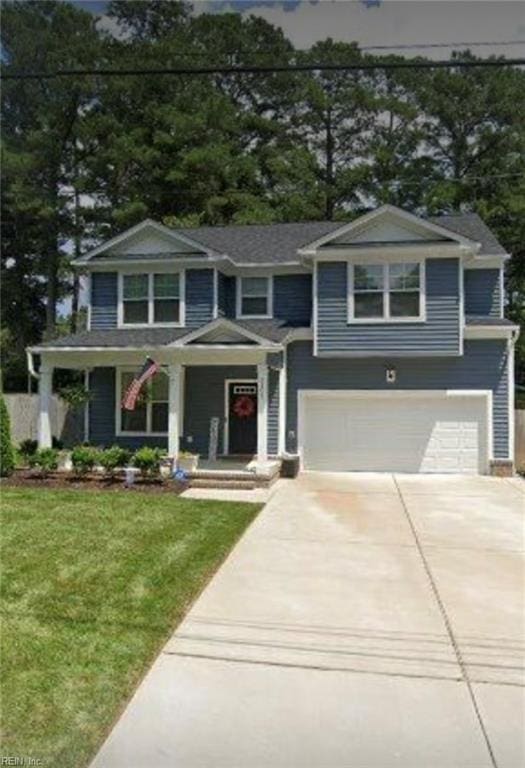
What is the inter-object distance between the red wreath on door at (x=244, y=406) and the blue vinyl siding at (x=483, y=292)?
19.1ft

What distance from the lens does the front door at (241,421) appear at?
16.9 metres

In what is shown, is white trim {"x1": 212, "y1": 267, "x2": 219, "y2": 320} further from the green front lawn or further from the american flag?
the green front lawn

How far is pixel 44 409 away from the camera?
1544cm

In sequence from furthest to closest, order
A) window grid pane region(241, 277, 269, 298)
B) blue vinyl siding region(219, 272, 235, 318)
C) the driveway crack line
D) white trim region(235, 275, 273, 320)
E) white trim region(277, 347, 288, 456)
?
window grid pane region(241, 277, 269, 298)
white trim region(235, 275, 273, 320)
blue vinyl siding region(219, 272, 235, 318)
white trim region(277, 347, 288, 456)
the driveway crack line

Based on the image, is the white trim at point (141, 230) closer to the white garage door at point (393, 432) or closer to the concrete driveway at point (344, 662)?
the white garage door at point (393, 432)

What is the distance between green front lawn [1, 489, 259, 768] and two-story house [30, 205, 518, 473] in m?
4.76

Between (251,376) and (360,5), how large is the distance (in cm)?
1115

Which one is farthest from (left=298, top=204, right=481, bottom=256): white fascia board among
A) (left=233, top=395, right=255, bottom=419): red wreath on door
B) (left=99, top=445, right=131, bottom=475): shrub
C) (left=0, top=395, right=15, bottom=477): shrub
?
(left=0, top=395, right=15, bottom=477): shrub

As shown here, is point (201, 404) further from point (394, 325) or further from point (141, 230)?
point (394, 325)

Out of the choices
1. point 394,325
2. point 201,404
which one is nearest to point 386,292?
point 394,325

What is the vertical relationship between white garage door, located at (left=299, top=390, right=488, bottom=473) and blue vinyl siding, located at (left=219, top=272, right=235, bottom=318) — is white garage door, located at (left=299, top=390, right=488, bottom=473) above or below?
below

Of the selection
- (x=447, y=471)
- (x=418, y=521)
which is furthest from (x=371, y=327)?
(x=418, y=521)

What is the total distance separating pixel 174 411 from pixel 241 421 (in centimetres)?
278

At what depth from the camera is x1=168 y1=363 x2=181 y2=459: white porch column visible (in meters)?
14.4
